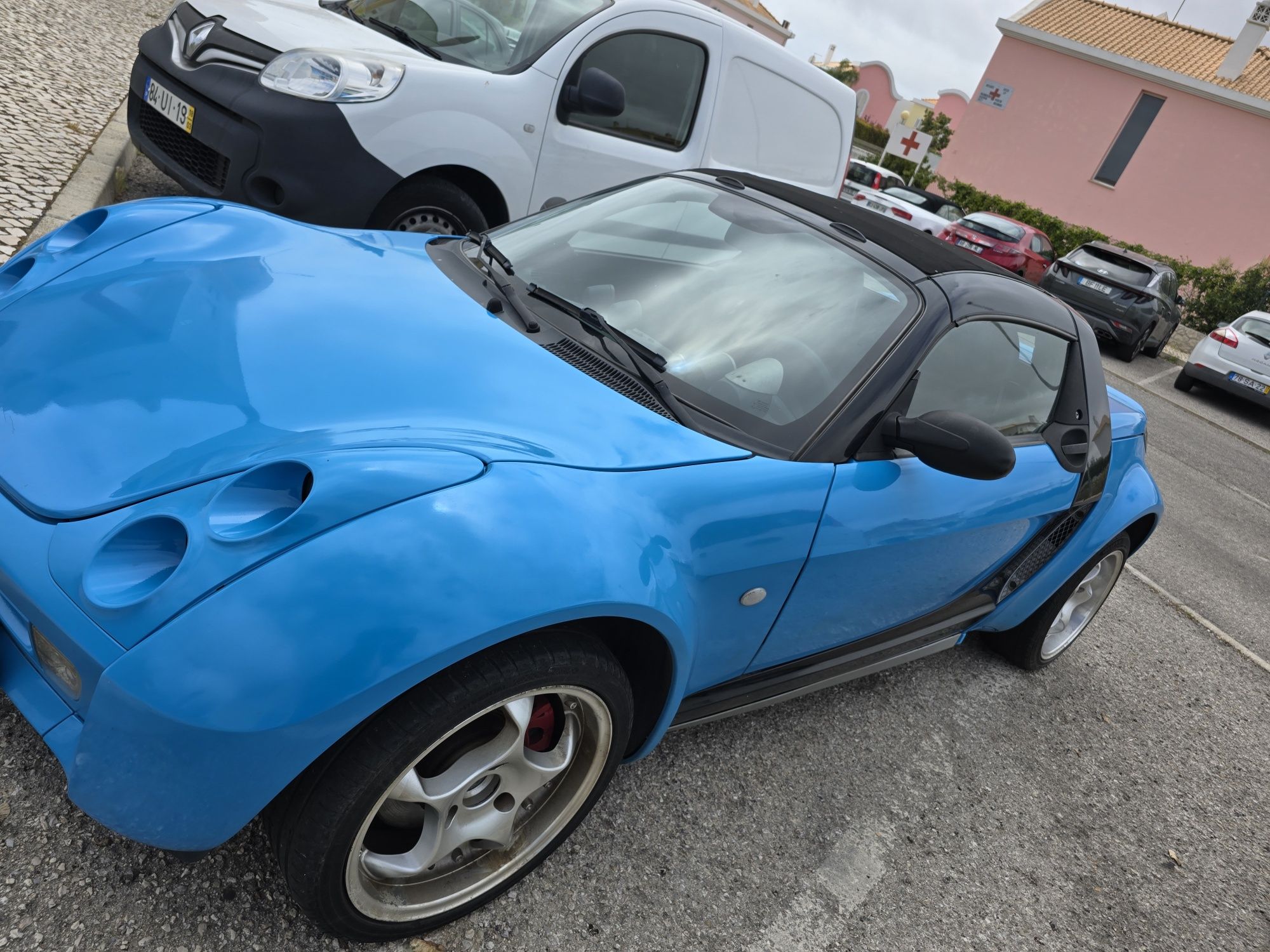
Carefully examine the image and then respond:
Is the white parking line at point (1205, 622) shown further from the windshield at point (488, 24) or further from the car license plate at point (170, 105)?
the car license plate at point (170, 105)

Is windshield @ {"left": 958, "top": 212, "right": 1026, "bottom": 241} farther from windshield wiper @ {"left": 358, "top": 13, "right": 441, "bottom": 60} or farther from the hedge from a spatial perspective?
windshield wiper @ {"left": 358, "top": 13, "right": 441, "bottom": 60}

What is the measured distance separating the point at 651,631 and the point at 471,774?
1.50 ft

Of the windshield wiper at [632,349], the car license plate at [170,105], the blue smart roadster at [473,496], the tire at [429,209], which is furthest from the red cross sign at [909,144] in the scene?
the windshield wiper at [632,349]

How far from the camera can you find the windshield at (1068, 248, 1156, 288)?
Result: 13234mm

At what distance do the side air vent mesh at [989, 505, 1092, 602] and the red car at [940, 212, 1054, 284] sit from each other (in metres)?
13.5

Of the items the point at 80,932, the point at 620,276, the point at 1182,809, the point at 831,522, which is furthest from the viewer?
the point at 1182,809

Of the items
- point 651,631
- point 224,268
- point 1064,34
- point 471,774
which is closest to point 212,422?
point 224,268

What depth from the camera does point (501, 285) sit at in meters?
2.49

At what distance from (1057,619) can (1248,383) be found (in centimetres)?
1001

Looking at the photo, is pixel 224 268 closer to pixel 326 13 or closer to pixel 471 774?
pixel 471 774

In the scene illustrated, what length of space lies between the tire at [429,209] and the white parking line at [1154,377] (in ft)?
34.7

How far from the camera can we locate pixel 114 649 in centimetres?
138

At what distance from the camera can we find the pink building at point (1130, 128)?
22.2 meters

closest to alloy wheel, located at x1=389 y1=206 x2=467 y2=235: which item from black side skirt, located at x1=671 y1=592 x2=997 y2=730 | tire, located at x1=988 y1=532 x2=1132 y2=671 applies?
black side skirt, located at x1=671 y1=592 x2=997 y2=730
